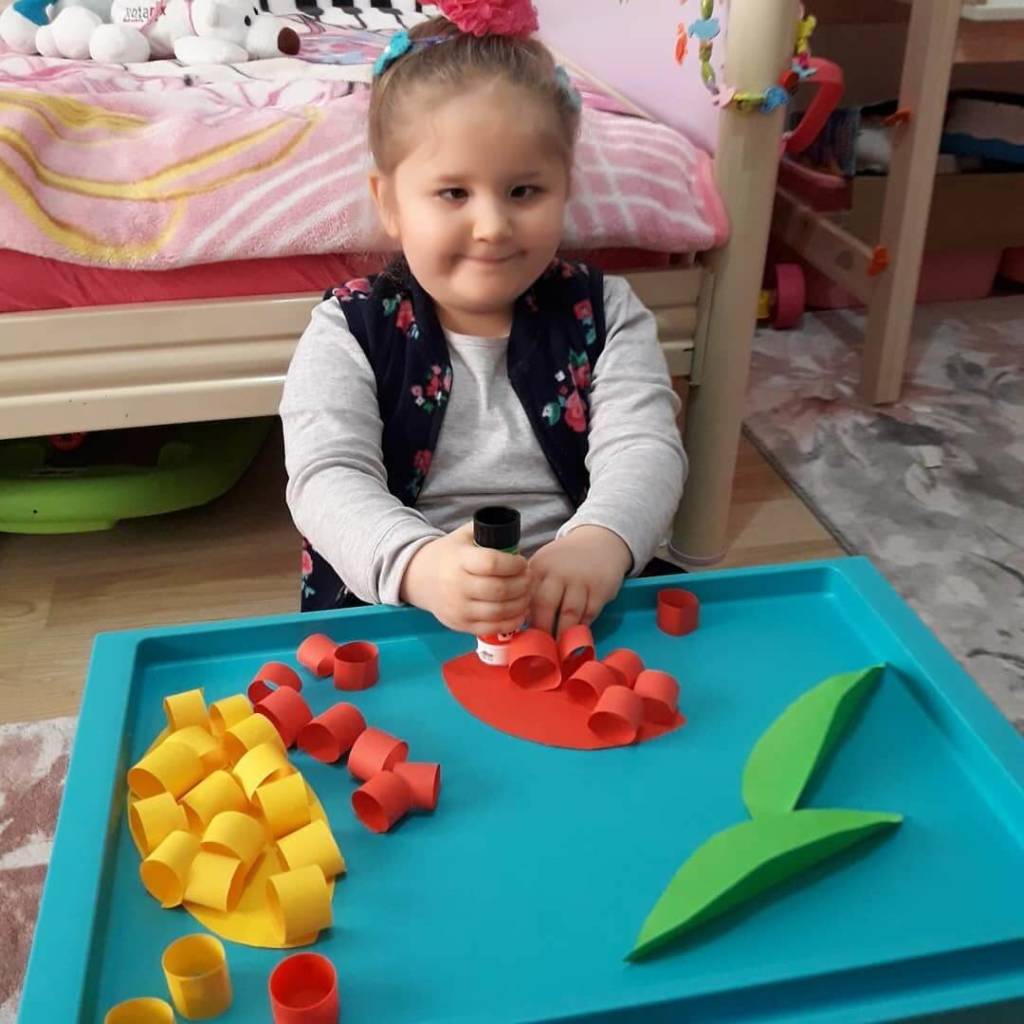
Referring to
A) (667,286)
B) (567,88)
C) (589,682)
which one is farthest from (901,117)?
(589,682)

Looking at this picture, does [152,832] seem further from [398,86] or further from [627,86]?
[627,86]

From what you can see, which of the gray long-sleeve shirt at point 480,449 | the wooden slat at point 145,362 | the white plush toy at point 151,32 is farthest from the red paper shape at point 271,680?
the white plush toy at point 151,32

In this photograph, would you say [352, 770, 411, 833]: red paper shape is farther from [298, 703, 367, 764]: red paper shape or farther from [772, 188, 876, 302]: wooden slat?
[772, 188, 876, 302]: wooden slat

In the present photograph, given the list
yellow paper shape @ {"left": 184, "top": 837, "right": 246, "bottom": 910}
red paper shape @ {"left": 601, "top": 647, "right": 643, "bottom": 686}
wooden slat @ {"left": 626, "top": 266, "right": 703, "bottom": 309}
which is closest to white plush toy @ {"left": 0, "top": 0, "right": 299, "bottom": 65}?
wooden slat @ {"left": 626, "top": 266, "right": 703, "bottom": 309}

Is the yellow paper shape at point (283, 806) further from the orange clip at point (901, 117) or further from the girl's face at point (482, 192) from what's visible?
the orange clip at point (901, 117)

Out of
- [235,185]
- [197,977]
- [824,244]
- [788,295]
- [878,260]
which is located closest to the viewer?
[197,977]

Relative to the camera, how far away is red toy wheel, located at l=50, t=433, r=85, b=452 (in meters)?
1.55

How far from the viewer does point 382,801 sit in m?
0.57

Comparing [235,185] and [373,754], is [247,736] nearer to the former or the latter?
[373,754]

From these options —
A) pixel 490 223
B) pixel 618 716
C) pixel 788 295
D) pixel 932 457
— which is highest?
pixel 490 223

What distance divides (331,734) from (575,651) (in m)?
0.17

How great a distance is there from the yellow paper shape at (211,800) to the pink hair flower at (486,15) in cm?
58

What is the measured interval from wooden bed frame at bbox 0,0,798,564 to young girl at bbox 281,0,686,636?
0.30m

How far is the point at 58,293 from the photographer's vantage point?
115 centimetres
